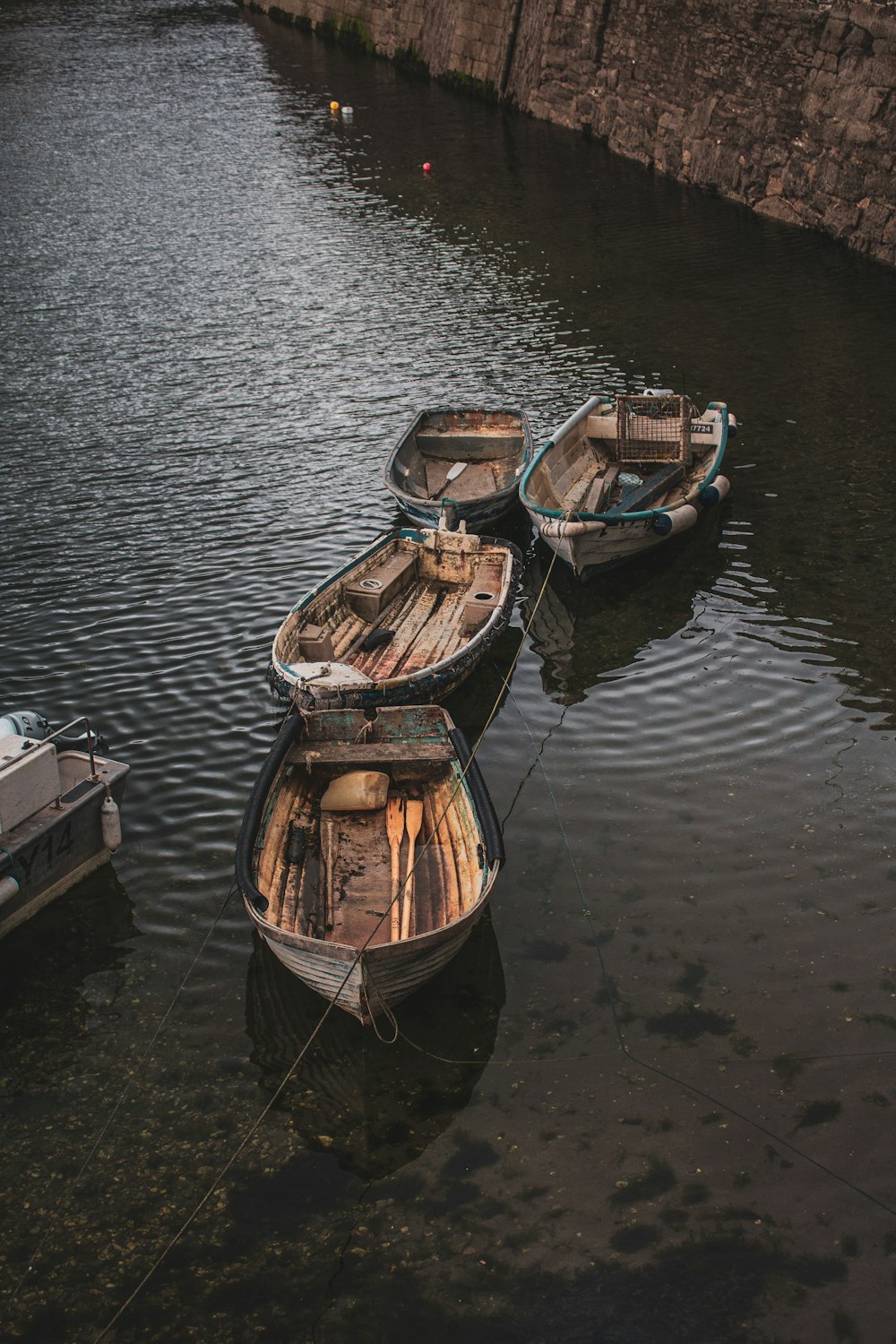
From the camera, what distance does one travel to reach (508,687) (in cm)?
1491

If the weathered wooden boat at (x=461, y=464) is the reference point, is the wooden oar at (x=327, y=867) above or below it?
above

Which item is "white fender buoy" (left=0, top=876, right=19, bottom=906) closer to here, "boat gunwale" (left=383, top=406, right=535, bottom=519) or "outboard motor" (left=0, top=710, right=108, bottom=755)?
"outboard motor" (left=0, top=710, right=108, bottom=755)

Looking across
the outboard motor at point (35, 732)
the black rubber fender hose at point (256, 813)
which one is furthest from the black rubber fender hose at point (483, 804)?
the outboard motor at point (35, 732)

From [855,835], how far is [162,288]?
23425 mm

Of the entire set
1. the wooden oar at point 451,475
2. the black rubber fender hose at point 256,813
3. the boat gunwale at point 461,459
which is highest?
the black rubber fender hose at point 256,813

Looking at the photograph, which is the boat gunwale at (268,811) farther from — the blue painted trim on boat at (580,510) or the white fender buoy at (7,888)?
the blue painted trim on boat at (580,510)

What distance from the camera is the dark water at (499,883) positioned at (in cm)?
806

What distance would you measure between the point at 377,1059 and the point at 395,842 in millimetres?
2286

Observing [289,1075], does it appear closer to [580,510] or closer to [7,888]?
[7,888]

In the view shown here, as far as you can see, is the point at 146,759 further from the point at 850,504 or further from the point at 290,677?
the point at 850,504

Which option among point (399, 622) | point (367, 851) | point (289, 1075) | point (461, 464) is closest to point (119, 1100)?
point (289, 1075)

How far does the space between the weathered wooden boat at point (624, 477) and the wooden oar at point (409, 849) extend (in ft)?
18.7

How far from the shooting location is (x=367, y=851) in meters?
11.1

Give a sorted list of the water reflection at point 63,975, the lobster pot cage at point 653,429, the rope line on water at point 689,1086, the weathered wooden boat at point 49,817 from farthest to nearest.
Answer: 1. the lobster pot cage at point 653,429
2. the weathered wooden boat at point 49,817
3. the water reflection at point 63,975
4. the rope line on water at point 689,1086
